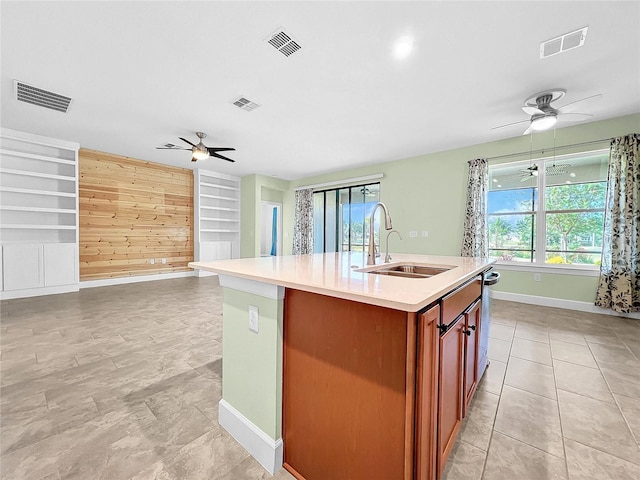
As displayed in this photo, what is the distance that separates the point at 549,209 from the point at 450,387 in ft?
14.9

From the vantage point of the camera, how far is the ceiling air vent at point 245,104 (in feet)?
10.7

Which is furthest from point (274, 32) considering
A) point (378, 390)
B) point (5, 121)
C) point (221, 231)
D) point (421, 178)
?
point (221, 231)

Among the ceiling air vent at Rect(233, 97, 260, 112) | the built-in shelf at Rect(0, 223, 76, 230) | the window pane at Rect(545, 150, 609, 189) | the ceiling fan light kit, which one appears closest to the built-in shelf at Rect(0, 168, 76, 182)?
the built-in shelf at Rect(0, 223, 76, 230)

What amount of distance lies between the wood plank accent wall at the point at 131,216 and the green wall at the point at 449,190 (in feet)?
14.6

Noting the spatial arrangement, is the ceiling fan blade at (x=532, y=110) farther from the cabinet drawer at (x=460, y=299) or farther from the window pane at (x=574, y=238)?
the cabinet drawer at (x=460, y=299)

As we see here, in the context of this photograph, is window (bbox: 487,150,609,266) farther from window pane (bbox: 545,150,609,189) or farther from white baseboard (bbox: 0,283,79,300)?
white baseboard (bbox: 0,283,79,300)

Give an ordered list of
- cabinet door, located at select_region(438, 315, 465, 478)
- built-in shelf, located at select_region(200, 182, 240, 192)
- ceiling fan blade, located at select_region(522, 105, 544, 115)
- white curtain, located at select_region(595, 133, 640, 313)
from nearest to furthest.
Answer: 1. cabinet door, located at select_region(438, 315, 465, 478)
2. ceiling fan blade, located at select_region(522, 105, 544, 115)
3. white curtain, located at select_region(595, 133, 640, 313)
4. built-in shelf, located at select_region(200, 182, 240, 192)

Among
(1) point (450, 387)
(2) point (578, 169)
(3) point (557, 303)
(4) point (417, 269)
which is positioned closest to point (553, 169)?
(2) point (578, 169)

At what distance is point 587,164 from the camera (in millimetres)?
4066

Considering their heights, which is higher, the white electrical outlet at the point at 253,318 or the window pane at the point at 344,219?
the window pane at the point at 344,219

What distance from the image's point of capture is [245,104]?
3.35m

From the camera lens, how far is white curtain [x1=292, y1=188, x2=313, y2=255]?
A: 752cm

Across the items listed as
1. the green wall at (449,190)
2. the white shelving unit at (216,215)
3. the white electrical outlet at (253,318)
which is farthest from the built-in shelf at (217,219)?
the white electrical outlet at (253,318)

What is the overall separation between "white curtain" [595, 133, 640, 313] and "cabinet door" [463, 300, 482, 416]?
3508 millimetres
